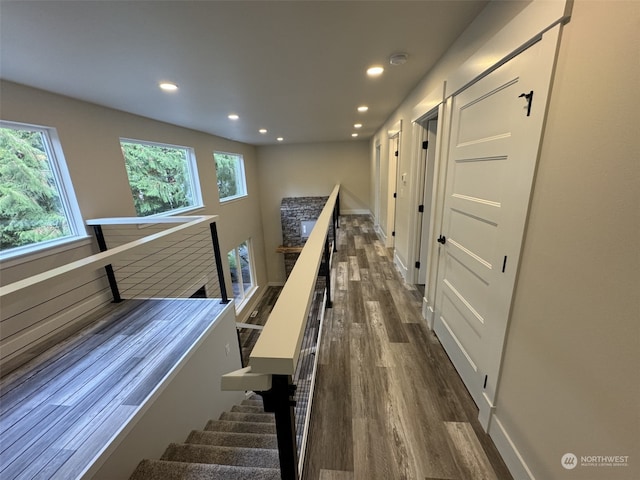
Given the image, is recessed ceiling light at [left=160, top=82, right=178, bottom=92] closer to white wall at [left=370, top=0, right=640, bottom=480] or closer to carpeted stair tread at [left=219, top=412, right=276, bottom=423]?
white wall at [left=370, top=0, right=640, bottom=480]

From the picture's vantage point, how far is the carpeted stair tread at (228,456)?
142cm

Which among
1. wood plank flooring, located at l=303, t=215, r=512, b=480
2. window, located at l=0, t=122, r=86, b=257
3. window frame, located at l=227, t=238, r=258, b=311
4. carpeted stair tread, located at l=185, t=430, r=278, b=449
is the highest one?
window, located at l=0, t=122, r=86, b=257

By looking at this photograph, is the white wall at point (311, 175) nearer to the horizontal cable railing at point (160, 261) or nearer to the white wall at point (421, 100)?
the white wall at point (421, 100)

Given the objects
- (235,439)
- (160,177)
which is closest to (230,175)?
(160,177)

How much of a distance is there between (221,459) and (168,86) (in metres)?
3.10

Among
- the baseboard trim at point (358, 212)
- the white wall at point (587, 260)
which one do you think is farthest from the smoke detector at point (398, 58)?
the baseboard trim at point (358, 212)

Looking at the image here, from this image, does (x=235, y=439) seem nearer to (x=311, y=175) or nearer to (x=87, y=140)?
(x=87, y=140)

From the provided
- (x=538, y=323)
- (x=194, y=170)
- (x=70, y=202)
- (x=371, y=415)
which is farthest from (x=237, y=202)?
(x=538, y=323)

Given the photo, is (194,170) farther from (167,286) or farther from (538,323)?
(538,323)

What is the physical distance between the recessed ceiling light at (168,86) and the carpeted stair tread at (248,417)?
326cm

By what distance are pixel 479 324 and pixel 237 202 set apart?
6626mm

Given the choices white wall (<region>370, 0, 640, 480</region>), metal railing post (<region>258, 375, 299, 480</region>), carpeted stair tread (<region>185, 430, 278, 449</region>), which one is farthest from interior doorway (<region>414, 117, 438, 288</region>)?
metal railing post (<region>258, 375, 299, 480</region>)

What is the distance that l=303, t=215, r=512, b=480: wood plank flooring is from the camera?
1261 millimetres

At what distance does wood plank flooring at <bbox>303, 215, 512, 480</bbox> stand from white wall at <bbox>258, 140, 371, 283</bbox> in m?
6.09
